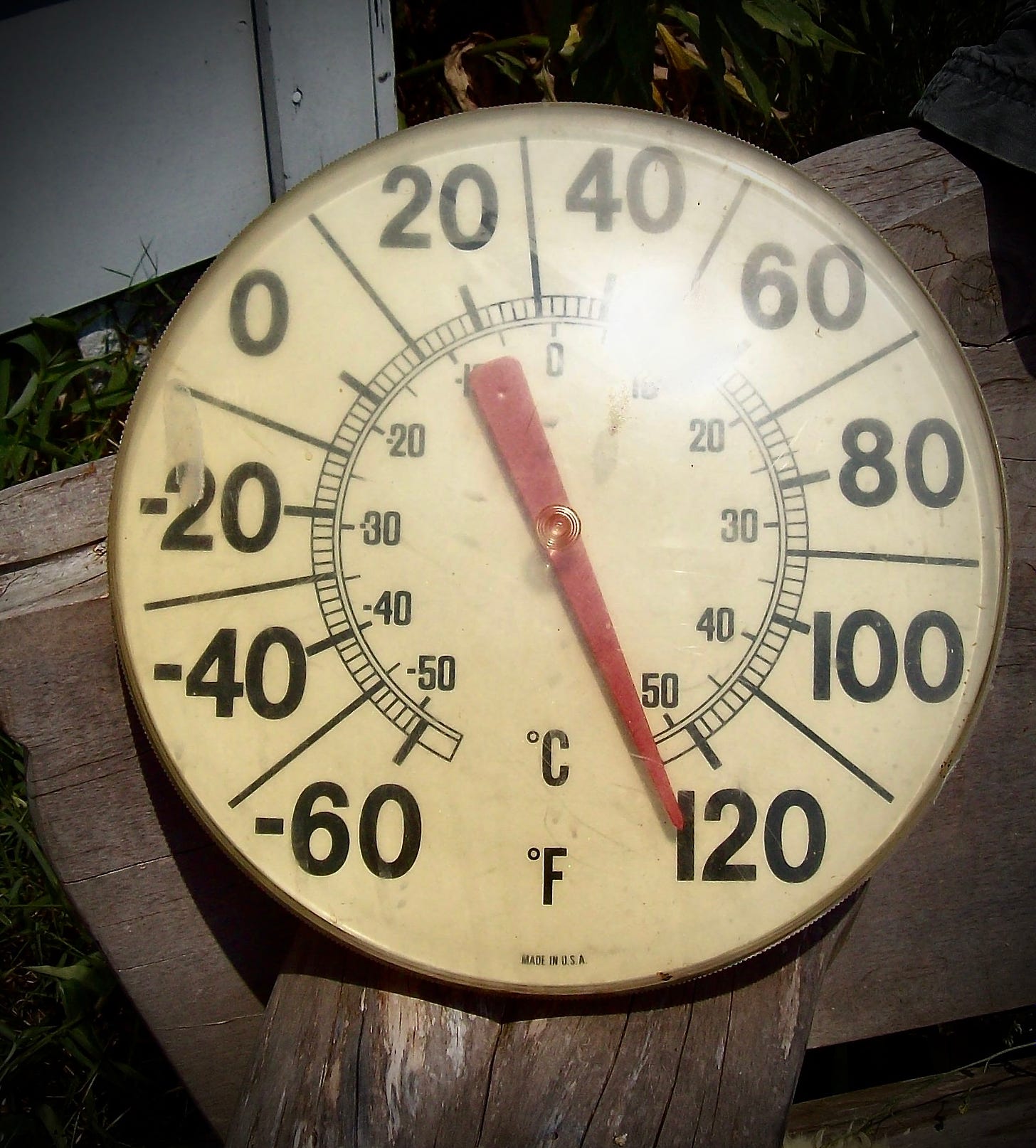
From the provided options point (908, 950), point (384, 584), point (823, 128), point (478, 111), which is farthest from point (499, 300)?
point (823, 128)

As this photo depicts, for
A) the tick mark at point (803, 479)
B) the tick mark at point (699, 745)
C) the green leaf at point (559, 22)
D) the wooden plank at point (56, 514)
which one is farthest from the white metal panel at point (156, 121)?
the tick mark at point (699, 745)

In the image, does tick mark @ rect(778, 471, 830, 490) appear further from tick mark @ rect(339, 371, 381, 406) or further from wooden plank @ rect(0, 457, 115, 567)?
wooden plank @ rect(0, 457, 115, 567)

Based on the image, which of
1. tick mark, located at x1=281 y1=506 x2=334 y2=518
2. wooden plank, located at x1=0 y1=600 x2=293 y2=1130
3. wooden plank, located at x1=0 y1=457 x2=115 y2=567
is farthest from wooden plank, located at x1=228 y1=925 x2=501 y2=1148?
wooden plank, located at x1=0 y1=457 x2=115 y2=567

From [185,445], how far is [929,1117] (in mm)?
1317

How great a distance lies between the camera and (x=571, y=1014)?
1149 millimetres

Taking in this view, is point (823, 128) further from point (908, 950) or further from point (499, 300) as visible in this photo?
point (908, 950)

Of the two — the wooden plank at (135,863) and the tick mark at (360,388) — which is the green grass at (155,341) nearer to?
the wooden plank at (135,863)

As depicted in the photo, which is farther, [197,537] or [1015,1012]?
[1015,1012]

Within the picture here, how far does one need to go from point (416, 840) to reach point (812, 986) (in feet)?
1.62

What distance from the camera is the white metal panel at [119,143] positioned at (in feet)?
5.87

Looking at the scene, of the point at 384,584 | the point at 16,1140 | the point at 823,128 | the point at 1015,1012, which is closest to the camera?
the point at 384,584

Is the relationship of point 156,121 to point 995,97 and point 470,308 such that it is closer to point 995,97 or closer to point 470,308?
point 470,308

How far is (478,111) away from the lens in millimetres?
1121

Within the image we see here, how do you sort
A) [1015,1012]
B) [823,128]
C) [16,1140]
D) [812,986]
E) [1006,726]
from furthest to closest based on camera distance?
[823,128] → [1015,1012] → [16,1140] → [1006,726] → [812,986]
